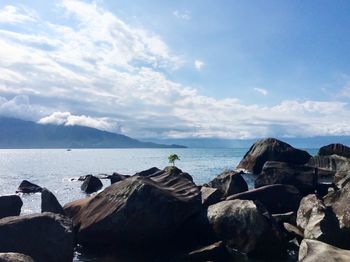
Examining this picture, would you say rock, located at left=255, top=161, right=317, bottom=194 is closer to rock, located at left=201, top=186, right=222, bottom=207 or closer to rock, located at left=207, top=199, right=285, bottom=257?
rock, located at left=201, top=186, right=222, bottom=207

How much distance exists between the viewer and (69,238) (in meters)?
16.8

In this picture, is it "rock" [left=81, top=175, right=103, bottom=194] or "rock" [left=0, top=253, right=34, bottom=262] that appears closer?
"rock" [left=0, top=253, right=34, bottom=262]

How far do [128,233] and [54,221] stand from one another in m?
3.57

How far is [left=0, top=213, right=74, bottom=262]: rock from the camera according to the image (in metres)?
16.3

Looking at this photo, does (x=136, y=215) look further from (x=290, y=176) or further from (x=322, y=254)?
(x=290, y=176)

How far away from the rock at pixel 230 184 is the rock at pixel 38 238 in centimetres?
1686

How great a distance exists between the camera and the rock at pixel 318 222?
57.8ft

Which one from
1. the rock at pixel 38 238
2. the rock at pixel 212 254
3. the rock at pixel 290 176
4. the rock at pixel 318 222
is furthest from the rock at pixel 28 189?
the rock at pixel 318 222

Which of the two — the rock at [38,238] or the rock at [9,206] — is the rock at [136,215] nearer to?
the rock at [38,238]

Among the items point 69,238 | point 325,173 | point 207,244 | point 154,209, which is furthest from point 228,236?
point 325,173

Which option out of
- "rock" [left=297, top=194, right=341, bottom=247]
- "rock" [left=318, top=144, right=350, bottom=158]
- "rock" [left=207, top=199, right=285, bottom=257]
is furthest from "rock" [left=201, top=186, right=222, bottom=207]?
"rock" [left=318, top=144, right=350, bottom=158]

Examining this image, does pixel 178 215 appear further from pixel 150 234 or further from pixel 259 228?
pixel 259 228

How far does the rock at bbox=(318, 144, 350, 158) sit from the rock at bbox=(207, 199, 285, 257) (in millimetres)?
58346

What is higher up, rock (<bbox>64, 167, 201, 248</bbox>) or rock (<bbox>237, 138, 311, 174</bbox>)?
rock (<bbox>237, 138, 311, 174</bbox>)
